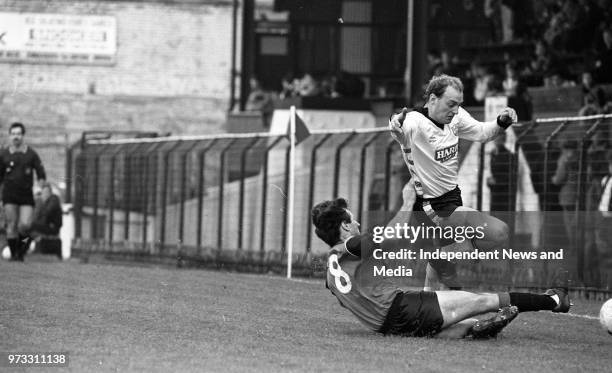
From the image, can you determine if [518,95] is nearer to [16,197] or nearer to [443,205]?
[16,197]

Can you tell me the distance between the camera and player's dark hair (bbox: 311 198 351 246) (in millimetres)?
10305

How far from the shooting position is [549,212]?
16391 mm

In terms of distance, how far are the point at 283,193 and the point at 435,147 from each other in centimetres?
1011

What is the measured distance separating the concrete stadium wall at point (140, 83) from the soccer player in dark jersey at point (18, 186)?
17.1 m

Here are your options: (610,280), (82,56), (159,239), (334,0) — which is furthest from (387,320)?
(82,56)

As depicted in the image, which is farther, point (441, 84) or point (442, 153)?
point (442, 153)

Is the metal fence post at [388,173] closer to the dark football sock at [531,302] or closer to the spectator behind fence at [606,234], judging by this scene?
the spectator behind fence at [606,234]

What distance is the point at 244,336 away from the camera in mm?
10500

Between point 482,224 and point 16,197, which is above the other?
point 482,224

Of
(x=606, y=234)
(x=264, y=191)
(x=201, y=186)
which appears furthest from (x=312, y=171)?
(x=606, y=234)

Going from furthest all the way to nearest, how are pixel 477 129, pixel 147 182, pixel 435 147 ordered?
1. pixel 147 182
2. pixel 477 129
3. pixel 435 147

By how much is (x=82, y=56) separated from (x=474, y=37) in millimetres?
13001

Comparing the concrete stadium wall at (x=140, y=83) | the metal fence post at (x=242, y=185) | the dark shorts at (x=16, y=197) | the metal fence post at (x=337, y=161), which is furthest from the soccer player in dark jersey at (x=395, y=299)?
the concrete stadium wall at (x=140, y=83)

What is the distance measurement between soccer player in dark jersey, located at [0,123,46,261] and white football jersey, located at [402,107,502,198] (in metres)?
11.8
